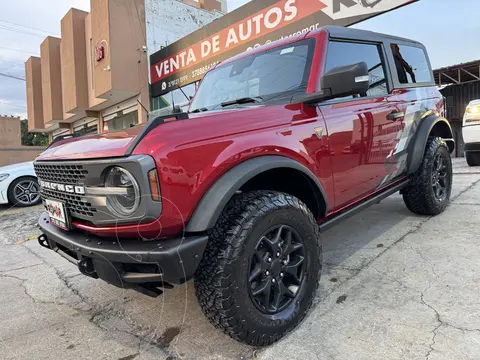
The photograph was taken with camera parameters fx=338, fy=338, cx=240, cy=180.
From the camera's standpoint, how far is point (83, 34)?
Result: 51.8ft

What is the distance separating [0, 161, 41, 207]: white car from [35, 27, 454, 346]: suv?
5.66m

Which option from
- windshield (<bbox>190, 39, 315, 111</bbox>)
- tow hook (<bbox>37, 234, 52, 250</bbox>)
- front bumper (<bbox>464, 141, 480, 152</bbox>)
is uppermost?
windshield (<bbox>190, 39, 315, 111</bbox>)

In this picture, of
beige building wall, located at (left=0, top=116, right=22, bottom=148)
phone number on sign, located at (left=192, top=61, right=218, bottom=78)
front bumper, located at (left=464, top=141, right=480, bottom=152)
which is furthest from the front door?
beige building wall, located at (left=0, top=116, right=22, bottom=148)

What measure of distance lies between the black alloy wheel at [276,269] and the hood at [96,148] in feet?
2.90

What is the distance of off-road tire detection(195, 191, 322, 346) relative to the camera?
1723mm

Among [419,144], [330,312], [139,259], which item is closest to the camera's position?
[139,259]

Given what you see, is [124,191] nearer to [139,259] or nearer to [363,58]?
[139,259]

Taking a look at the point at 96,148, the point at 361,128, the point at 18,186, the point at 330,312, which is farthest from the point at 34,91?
the point at 330,312

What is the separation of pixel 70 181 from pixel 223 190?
926mm

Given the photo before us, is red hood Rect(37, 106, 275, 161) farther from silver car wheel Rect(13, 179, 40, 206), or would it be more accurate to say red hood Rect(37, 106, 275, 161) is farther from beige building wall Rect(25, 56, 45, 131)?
beige building wall Rect(25, 56, 45, 131)

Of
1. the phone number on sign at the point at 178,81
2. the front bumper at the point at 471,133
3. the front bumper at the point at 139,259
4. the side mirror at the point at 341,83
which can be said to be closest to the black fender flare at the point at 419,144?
the side mirror at the point at 341,83

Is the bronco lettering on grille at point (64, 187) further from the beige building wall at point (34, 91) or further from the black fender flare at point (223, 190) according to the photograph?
the beige building wall at point (34, 91)

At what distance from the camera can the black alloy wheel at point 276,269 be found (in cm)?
191

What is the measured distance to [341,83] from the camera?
2082 millimetres
